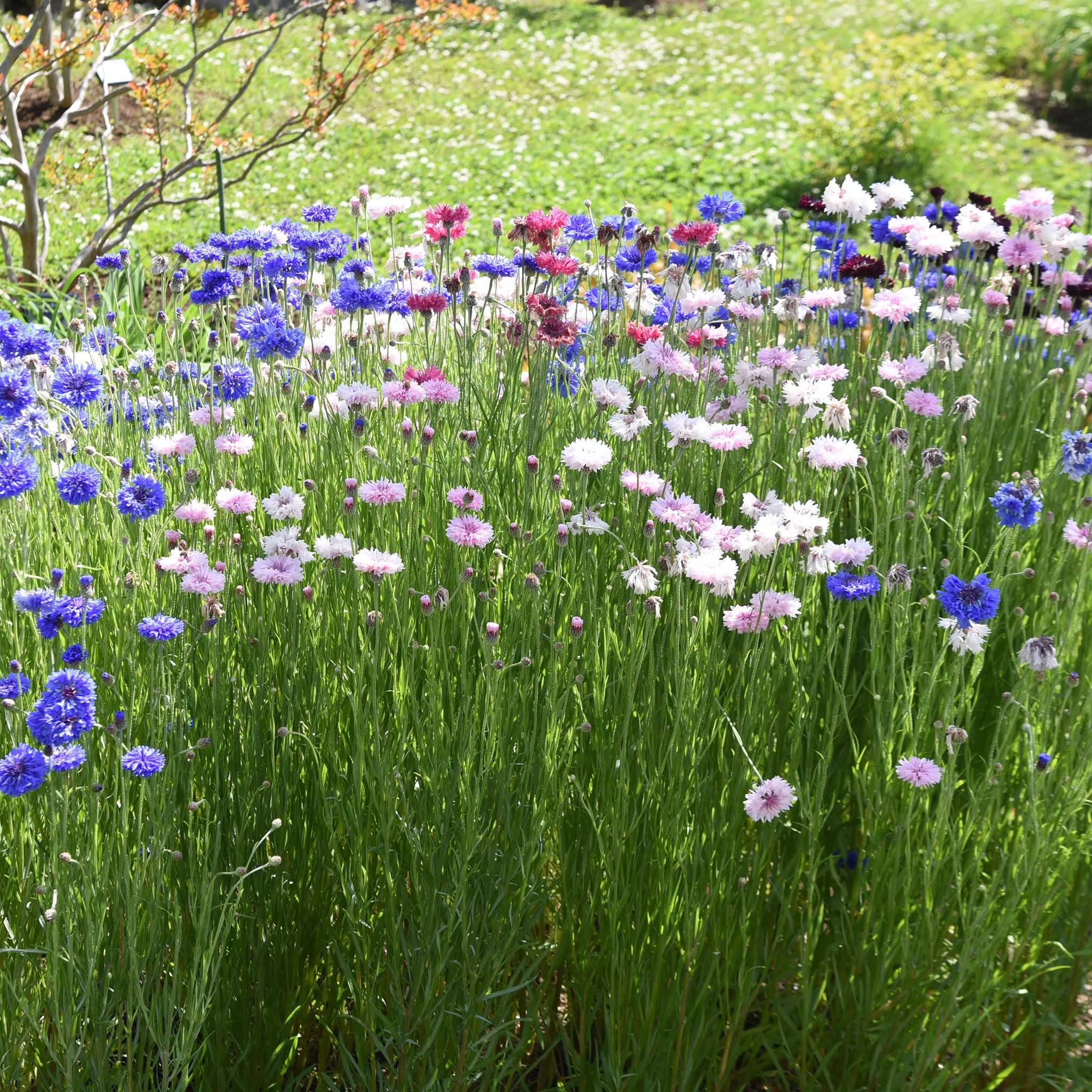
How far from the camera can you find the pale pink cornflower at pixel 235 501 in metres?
2.12

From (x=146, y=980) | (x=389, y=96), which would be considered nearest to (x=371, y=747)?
(x=146, y=980)

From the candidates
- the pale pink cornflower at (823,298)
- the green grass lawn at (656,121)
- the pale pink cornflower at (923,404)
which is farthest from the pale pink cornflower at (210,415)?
the green grass lawn at (656,121)

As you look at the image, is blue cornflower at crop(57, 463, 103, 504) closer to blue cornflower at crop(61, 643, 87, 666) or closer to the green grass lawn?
blue cornflower at crop(61, 643, 87, 666)

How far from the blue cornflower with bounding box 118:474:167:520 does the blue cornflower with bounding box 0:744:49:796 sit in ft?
1.80

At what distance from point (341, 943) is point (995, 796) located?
46.4 inches

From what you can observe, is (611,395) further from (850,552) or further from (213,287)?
(213,287)

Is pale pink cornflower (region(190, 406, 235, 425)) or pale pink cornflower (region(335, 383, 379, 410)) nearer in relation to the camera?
pale pink cornflower (region(335, 383, 379, 410))

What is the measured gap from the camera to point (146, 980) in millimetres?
1805

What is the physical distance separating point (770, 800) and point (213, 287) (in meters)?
1.87

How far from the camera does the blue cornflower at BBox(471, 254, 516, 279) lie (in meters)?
3.02

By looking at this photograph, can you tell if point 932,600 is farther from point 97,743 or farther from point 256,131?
point 256,131

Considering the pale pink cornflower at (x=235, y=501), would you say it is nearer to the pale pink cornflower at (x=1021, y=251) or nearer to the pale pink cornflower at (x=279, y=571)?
the pale pink cornflower at (x=279, y=571)

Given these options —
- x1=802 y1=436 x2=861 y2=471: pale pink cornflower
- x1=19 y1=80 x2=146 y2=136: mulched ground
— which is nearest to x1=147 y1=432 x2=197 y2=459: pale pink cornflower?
x1=802 y1=436 x2=861 y2=471: pale pink cornflower

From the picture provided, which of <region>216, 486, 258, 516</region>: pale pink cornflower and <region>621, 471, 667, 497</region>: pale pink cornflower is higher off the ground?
<region>621, 471, 667, 497</region>: pale pink cornflower
